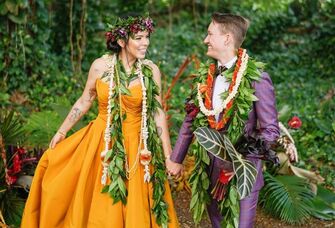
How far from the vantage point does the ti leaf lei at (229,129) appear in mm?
3160

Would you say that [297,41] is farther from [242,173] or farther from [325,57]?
[242,173]

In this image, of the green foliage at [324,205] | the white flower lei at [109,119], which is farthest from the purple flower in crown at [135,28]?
the green foliage at [324,205]

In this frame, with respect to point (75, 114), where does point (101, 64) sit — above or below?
above

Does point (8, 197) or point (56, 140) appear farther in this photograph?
point (8, 197)

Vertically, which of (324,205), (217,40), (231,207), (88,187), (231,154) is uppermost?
(217,40)

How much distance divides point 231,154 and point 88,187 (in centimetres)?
118

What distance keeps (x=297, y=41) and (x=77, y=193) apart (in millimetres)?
6672

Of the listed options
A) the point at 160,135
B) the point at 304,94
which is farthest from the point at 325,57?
the point at 160,135

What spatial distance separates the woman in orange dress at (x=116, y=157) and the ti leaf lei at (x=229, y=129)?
30cm

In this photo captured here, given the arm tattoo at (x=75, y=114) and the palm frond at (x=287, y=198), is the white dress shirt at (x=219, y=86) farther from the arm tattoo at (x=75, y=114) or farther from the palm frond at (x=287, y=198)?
the palm frond at (x=287, y=198)

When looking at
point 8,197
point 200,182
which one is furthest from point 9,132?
point 200,182

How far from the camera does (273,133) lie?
10.3 feet

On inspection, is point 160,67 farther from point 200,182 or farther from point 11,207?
point 200,182

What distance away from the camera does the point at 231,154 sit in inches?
119
